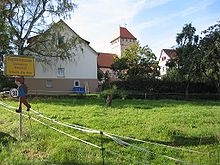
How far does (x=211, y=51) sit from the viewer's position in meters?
34.1

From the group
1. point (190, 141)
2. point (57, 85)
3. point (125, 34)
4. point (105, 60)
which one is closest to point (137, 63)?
point (57, 85)

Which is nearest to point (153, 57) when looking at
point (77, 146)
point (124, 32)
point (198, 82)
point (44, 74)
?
point (198, 82)

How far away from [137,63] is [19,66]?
1781 inches

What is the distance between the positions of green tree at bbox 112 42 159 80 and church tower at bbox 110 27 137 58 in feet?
118

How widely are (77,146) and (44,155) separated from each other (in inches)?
35.6

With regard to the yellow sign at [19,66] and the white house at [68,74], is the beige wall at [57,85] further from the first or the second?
the yellow sign at [19,66]

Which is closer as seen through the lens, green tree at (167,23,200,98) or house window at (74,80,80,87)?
green tree at (167,23,200,98)

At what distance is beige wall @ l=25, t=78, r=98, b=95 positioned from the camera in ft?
130

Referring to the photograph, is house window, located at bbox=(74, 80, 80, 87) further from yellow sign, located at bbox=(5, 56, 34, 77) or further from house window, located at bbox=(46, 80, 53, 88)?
yellow sign, located at bbox=(5, 56, 34, 77)

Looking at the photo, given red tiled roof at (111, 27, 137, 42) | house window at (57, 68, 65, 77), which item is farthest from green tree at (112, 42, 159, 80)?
red tiled roof at (111, 27, 137, 42)

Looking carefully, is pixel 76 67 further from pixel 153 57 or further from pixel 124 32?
pixel 124 32

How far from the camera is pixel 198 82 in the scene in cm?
3859

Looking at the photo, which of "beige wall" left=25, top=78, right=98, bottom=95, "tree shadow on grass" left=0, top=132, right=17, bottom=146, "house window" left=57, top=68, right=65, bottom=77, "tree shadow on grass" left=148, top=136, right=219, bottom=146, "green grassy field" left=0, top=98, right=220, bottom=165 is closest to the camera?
"green grassy field" left=0, top=98, right=220, bottom=165

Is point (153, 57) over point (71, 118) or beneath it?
over
